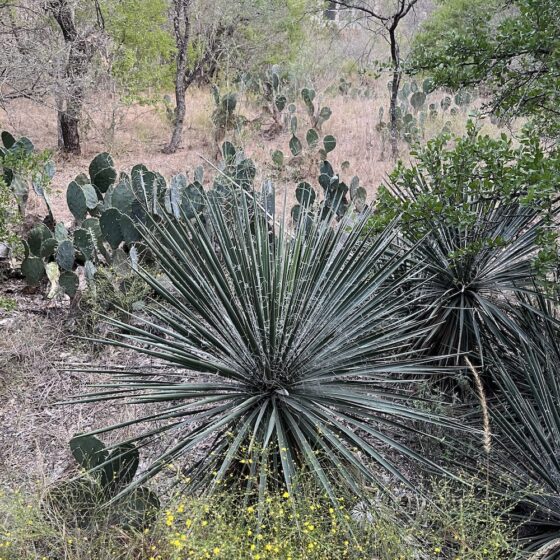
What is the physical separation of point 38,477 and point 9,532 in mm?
584

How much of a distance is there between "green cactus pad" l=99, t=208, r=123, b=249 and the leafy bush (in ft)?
6.43

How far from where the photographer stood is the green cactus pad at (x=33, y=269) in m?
4.67

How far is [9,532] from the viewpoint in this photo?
246cm

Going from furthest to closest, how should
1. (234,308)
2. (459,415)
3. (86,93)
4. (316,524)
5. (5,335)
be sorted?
(86,93), (5,335), (459,415), (234,308), (316,524)

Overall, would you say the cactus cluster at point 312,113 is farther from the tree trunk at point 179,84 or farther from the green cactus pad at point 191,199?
the green cactus pad at point 191,199

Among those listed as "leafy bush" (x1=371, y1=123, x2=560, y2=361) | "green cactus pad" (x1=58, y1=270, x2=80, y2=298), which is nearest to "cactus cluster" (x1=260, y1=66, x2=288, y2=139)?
"green cactus pad" (x1=58, y1=270, x2=80, y2=298)

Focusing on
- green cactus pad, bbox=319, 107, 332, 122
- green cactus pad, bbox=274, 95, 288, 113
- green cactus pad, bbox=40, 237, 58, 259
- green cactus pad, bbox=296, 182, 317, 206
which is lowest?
green cactus pad, bbox=40, 237, 58, 259

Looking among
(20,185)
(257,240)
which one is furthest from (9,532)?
(20,185)

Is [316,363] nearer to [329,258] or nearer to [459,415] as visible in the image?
[329,258]

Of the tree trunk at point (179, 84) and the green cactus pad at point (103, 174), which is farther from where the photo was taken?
the tree trunk at point (179, 84)

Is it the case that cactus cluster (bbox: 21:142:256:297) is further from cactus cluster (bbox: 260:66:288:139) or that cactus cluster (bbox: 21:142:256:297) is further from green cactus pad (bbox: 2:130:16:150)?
cactus cluster (bbox: 260:66:288:139)

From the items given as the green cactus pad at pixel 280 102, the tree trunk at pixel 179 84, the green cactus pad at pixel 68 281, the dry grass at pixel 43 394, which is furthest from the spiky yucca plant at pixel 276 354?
the green cactus pad at pixel 280 102

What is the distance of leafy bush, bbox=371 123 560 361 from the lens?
124 inches

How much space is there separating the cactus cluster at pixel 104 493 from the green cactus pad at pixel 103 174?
3443 millimetres
